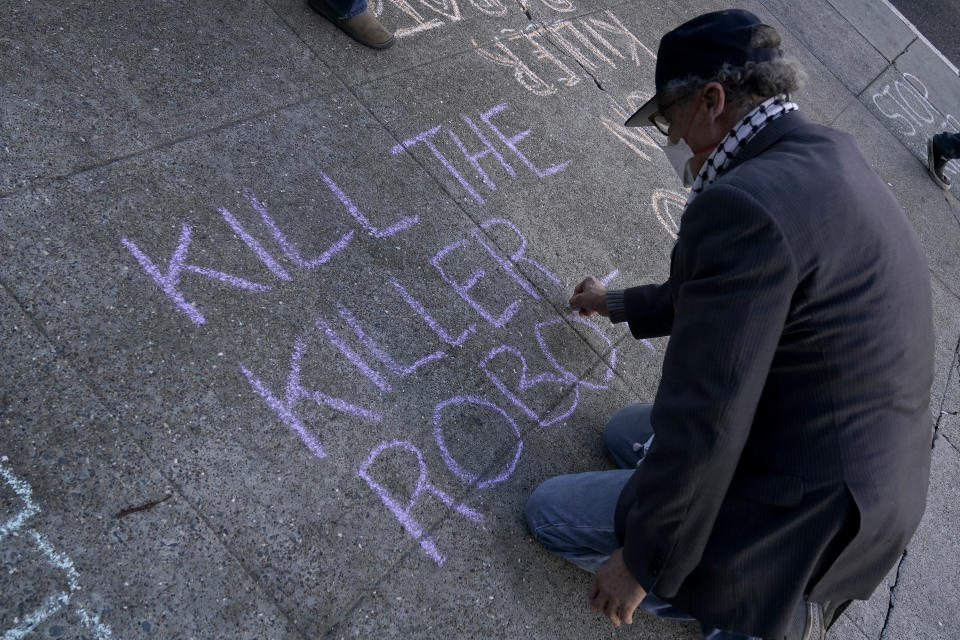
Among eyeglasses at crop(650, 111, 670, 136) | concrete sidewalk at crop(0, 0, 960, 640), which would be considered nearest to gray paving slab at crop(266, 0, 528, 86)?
concrete sidewalk at crop(0, 0, 960, 640)

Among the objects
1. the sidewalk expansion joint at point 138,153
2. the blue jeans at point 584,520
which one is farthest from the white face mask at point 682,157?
the sidewalk expansion joint at point 138,153

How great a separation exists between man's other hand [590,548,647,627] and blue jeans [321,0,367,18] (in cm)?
287

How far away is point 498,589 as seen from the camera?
2.17 metres

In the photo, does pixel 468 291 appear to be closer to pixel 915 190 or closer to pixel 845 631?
pixel 845 631

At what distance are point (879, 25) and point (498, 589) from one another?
7.28m

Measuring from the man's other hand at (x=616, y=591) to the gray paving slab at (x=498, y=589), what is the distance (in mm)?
364

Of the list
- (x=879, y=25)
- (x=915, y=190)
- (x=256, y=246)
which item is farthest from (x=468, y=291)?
(x=879, y=25)

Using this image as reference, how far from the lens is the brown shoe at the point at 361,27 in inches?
136

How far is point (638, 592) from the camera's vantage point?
5.94ft

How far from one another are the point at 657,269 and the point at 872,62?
178 inches

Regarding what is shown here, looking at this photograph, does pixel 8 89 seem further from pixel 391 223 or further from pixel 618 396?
pixel 618 396

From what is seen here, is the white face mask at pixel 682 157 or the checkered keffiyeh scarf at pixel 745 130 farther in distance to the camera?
the white face mask at pixel 682 157

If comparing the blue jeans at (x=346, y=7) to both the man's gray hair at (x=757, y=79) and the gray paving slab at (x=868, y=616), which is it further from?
the gray paving slab at (x=868, y=616)

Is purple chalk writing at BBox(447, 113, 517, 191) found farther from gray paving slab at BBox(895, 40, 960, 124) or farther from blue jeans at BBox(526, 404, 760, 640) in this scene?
gray paving slab at BBox(895, 40, 960, 124)
